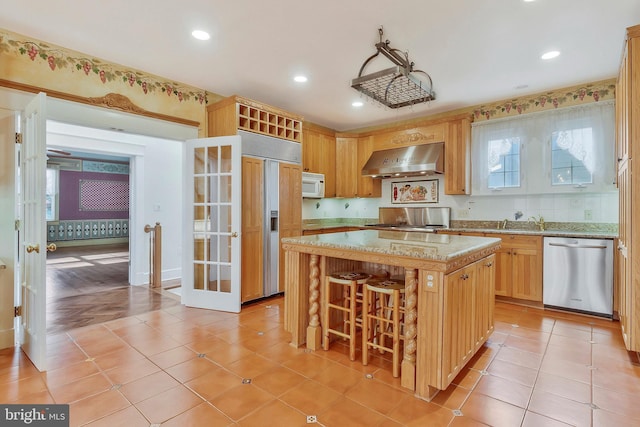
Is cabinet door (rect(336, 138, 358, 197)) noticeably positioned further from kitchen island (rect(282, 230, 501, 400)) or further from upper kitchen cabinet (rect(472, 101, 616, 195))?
kitchen island (rect(282, 230, 501, 400))

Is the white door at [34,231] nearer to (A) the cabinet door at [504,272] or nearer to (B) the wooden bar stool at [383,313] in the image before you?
(B) the wooden bar stool at [383,313]

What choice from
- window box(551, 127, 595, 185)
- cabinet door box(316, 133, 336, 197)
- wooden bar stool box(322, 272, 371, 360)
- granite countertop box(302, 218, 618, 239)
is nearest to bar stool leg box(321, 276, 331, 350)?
wooden bar stool box(322, 272, 371, 360)

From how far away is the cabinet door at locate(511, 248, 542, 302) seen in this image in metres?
3.73

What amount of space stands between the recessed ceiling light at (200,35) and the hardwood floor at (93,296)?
2.96 metres

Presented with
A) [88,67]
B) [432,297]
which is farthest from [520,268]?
[88,67]

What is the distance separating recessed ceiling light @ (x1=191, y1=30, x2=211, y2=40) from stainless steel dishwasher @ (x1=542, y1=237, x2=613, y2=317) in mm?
4156

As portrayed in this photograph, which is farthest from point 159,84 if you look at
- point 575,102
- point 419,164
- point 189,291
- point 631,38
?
point 575,102

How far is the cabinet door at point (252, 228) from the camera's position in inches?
154

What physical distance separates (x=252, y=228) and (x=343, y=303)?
172cm

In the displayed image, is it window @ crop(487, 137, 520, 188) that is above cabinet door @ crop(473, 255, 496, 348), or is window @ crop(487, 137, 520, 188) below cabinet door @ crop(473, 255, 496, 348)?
above

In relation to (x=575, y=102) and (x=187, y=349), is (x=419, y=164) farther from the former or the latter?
(x=187, y=349)

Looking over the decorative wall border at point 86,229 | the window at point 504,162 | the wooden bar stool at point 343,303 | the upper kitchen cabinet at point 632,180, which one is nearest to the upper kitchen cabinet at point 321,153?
the window at point 504,162

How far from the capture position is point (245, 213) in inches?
154

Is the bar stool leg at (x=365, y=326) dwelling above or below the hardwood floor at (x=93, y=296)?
above
